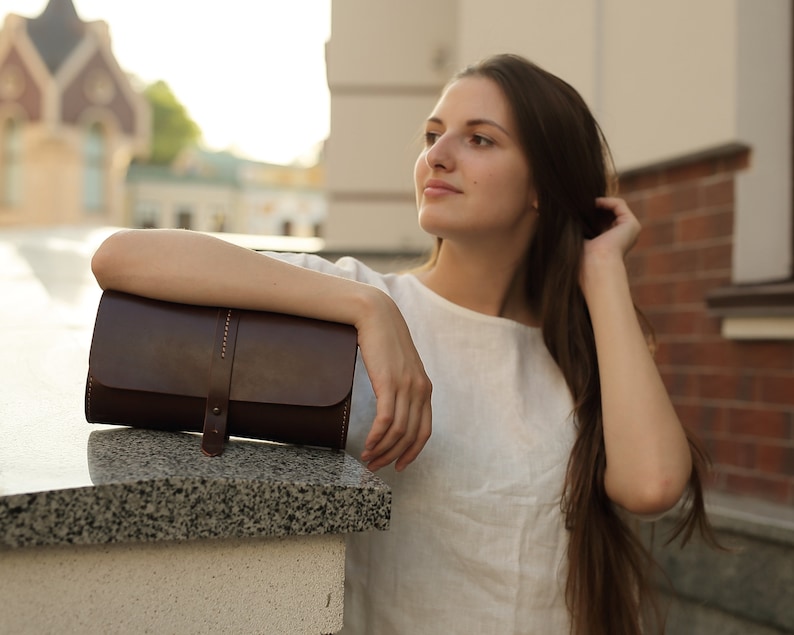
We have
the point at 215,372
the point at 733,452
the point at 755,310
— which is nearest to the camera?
the point at 215,372

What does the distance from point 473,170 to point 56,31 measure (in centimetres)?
4619

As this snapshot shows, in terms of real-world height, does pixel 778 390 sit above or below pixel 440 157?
below

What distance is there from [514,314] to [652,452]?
577 millimetres

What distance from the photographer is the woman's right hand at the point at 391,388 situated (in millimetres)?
1507

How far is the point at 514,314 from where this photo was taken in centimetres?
241

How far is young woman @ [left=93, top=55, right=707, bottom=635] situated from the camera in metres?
1.53

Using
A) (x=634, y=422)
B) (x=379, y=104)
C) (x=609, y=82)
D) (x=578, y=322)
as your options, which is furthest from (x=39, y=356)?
(x=379, y=104)

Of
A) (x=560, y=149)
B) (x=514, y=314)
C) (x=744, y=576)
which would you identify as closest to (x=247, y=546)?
(x=514, y=314)

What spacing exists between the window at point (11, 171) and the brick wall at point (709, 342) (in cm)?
3759

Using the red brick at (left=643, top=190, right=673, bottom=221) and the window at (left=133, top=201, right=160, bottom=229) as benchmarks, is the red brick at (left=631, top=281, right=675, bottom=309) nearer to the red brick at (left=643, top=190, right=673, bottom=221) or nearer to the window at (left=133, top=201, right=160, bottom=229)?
the red brick at (left=643, top=190, right=673, bottom=221)

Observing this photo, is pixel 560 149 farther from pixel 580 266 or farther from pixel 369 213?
pixel 369 213

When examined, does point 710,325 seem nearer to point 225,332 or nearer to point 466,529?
point 466,529

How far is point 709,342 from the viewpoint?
3350 millimetres

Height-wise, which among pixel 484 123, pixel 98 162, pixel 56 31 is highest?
pixel 56 31
